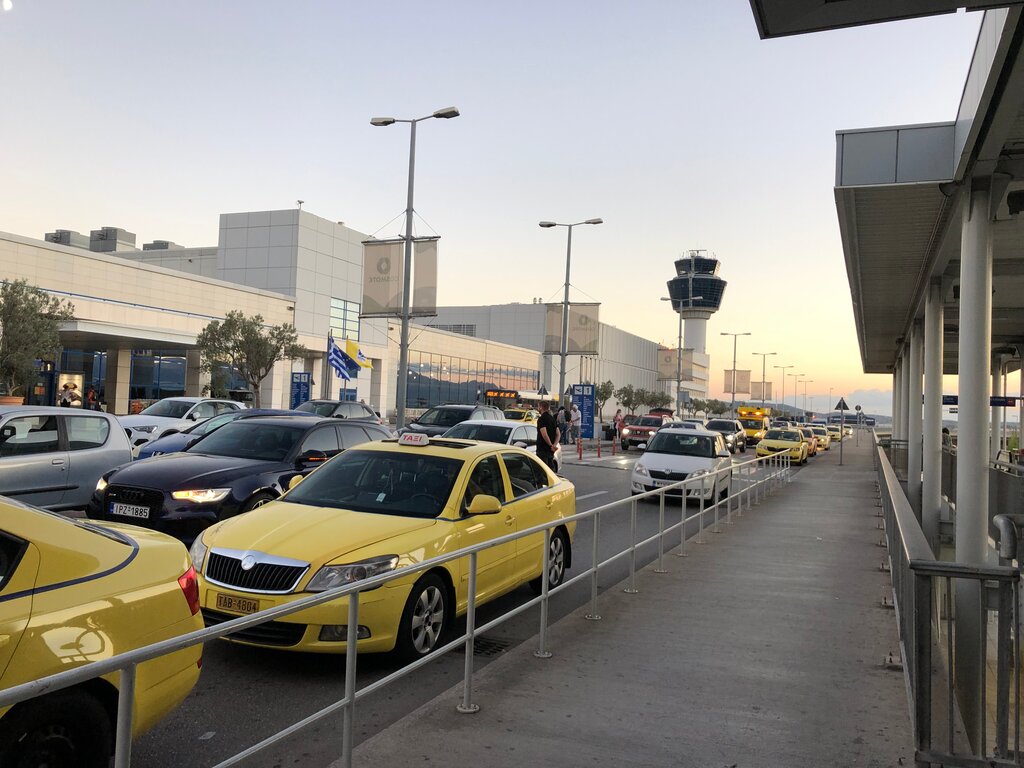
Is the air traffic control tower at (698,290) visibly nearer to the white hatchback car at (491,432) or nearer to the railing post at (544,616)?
the white hatchback car at (491,432)

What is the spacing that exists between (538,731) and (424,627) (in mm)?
1487

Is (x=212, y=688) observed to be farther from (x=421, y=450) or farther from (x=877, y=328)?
(x=877, y=328)

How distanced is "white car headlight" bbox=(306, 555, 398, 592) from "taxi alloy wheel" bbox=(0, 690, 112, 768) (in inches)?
82.3

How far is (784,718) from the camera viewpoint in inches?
196

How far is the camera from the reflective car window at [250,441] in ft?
33.0

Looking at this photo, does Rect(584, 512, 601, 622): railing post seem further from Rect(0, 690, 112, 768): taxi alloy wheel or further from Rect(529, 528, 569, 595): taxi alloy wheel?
Rect(0, 690, 112, 768): taxi alloy wheel

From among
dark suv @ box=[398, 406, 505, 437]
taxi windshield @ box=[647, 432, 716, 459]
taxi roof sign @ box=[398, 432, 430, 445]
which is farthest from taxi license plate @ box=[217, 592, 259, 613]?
dark suv @ box=[398, 406, 505, 437]

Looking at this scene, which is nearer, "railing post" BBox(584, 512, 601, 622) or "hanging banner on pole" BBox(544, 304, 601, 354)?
"railing post" BBox(584, 512, 601, 622)

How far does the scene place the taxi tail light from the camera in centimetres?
404

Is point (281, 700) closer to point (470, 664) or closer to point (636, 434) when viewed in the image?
point (470, 664)

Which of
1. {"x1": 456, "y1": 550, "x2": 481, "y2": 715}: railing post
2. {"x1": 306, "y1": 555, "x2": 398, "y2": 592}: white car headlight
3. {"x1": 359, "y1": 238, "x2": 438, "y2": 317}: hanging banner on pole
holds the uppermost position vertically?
{"x1": 359, "y1": 238, "x2": 438, "y2": 317}: hanging banner on pole

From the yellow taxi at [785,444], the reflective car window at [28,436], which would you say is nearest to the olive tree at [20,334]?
the reflective car window at [28,436]

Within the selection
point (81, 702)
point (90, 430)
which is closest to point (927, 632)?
point (81, 702)

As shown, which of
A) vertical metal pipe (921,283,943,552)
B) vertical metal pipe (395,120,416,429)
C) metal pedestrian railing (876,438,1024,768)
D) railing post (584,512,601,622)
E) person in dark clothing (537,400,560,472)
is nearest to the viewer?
metal pedestrian railing (876,438,1024,768)
